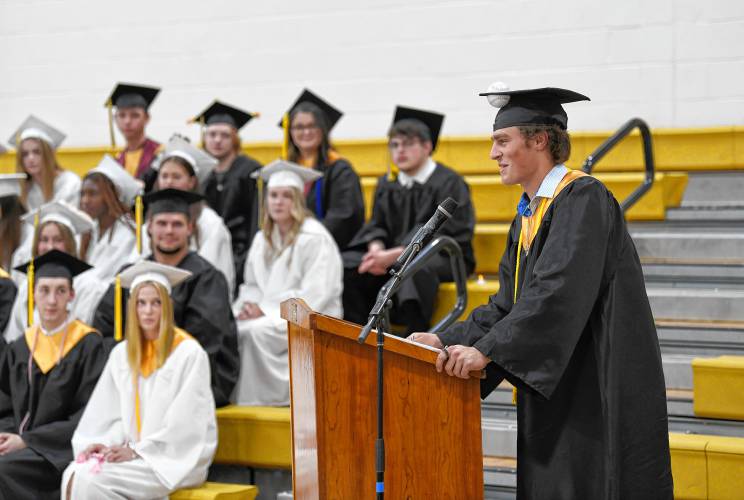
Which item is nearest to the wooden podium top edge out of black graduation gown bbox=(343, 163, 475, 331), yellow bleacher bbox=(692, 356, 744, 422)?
yellow bleacher bbox=(692, 356, 744, 422)

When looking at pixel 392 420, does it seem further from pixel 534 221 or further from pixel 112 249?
pixel 112 249

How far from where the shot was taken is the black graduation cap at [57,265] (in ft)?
19.4

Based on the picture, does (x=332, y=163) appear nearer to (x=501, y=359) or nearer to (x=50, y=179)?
(x=50, y=179)

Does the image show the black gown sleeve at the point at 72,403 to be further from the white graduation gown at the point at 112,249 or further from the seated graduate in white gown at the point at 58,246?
the white graduation gown at the point at 112,249

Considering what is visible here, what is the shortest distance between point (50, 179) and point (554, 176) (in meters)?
5.17

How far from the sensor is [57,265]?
5930 millimetres

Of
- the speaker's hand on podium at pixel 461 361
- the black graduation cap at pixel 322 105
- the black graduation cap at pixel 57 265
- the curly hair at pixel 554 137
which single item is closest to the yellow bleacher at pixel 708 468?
the curly hair at pixel 554 137

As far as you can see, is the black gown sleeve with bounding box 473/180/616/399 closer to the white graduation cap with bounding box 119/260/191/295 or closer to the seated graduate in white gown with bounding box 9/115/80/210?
the white graduation cap with bounding box 119/260/191/295

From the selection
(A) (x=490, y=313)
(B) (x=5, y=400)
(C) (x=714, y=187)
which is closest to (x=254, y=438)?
(B) (x=5, y=400)

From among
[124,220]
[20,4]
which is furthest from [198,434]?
[20,4]

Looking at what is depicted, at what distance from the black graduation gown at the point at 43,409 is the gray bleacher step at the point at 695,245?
123 inches

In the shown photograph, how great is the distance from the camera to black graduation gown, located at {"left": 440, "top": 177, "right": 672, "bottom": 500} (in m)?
3.05

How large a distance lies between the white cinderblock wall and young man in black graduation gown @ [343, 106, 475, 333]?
5.85ft

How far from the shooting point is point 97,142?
9.77 metres
